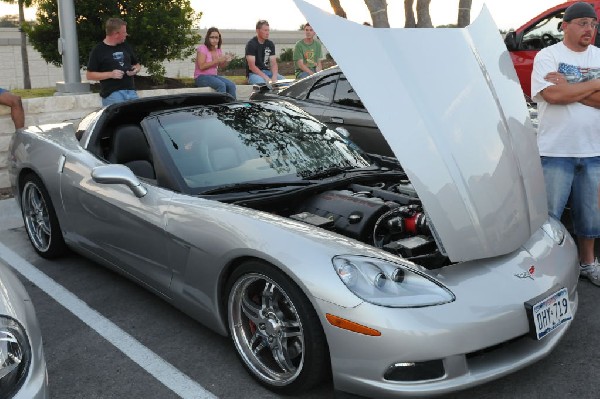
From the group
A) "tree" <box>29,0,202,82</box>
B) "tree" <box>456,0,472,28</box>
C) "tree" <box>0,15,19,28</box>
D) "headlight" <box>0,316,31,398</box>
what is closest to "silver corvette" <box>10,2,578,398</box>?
"headlight" <box>0,316,31,398</box>

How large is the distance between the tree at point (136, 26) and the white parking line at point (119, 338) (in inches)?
420

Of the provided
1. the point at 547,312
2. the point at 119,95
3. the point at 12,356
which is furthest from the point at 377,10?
the point at 12,356

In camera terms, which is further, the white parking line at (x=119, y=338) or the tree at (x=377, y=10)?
the tree at (x=377, y=10)

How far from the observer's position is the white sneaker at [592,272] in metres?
4.51

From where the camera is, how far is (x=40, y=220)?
527cm

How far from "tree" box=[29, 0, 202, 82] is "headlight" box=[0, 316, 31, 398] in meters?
13.4

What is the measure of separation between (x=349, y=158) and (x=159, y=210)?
133cm

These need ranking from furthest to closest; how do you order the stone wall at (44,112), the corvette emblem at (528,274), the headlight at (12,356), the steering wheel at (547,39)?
1. the steering wheel at (547,39)
2. the stone wall at (44,112)
3. the corvette emblem at (528,274)
4. the headlight at (12,356)

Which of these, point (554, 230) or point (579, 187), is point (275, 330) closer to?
point (554, 230)

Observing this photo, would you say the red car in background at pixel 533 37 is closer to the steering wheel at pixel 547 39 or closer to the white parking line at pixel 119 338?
the steering wheel at pixel 547 39

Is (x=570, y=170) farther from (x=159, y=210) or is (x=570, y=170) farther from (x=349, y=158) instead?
(x=159, y=210)

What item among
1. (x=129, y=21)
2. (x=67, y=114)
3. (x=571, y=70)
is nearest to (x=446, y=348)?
(x=571, y=70)

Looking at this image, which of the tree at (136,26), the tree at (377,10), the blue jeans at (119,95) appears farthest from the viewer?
the tree at (377,10)

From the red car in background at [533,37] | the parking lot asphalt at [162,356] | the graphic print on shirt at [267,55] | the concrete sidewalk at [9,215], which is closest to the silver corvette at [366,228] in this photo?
the parking lot asphalt at [162,356]
